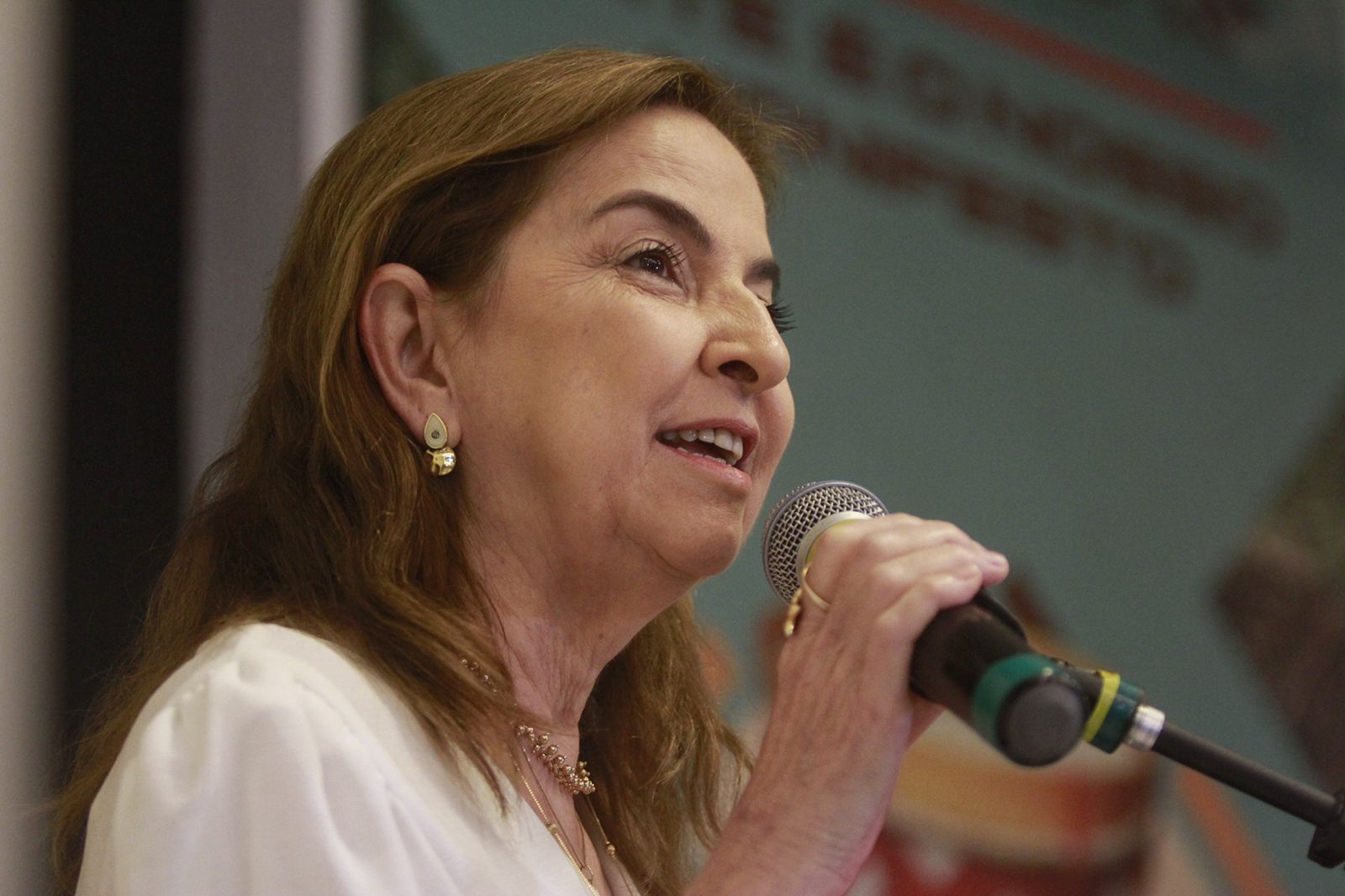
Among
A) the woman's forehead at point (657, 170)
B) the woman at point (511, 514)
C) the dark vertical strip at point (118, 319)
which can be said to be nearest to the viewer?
the woman at point (511, 514)

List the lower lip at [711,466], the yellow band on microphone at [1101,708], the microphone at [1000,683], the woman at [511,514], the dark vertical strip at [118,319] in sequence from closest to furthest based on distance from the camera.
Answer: the microphone at [1000,683], the yellow band on microphone at [1101,708], the woman at [511,514], the lower lip at [711,466], the dark vertical strip at [118,319]

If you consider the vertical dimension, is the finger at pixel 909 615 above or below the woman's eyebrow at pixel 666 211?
below

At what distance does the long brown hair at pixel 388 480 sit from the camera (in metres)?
1.45

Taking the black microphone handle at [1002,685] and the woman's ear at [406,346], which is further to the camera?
the woman's ear at [406,346]

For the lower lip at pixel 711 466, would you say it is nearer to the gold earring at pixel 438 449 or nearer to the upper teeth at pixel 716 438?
the upper teeth at pixel 716 438

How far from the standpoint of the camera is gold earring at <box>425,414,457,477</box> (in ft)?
5.24

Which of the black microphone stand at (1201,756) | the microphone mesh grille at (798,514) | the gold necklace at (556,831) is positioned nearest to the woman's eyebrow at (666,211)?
the microphone mesh grille at (798,514)

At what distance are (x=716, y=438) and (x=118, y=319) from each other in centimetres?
107

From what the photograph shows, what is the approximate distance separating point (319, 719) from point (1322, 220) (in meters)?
3.84

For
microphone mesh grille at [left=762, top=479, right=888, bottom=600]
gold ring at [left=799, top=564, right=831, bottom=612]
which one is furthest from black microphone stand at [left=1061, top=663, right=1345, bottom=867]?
microphone mesh grille at [left=762, top=479, right=888, bottom=600]

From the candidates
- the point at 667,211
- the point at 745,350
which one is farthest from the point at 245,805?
the point at 667,211

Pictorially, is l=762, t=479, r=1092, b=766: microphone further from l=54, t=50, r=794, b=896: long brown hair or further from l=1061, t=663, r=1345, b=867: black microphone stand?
l=54, t=50, r=794, b=896: long brown hair

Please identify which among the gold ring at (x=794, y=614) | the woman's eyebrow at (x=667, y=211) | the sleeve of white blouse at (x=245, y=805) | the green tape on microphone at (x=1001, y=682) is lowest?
the sleeve of white blouse at (x=245, y=805)

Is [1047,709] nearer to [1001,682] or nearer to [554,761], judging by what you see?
[1001,682]
